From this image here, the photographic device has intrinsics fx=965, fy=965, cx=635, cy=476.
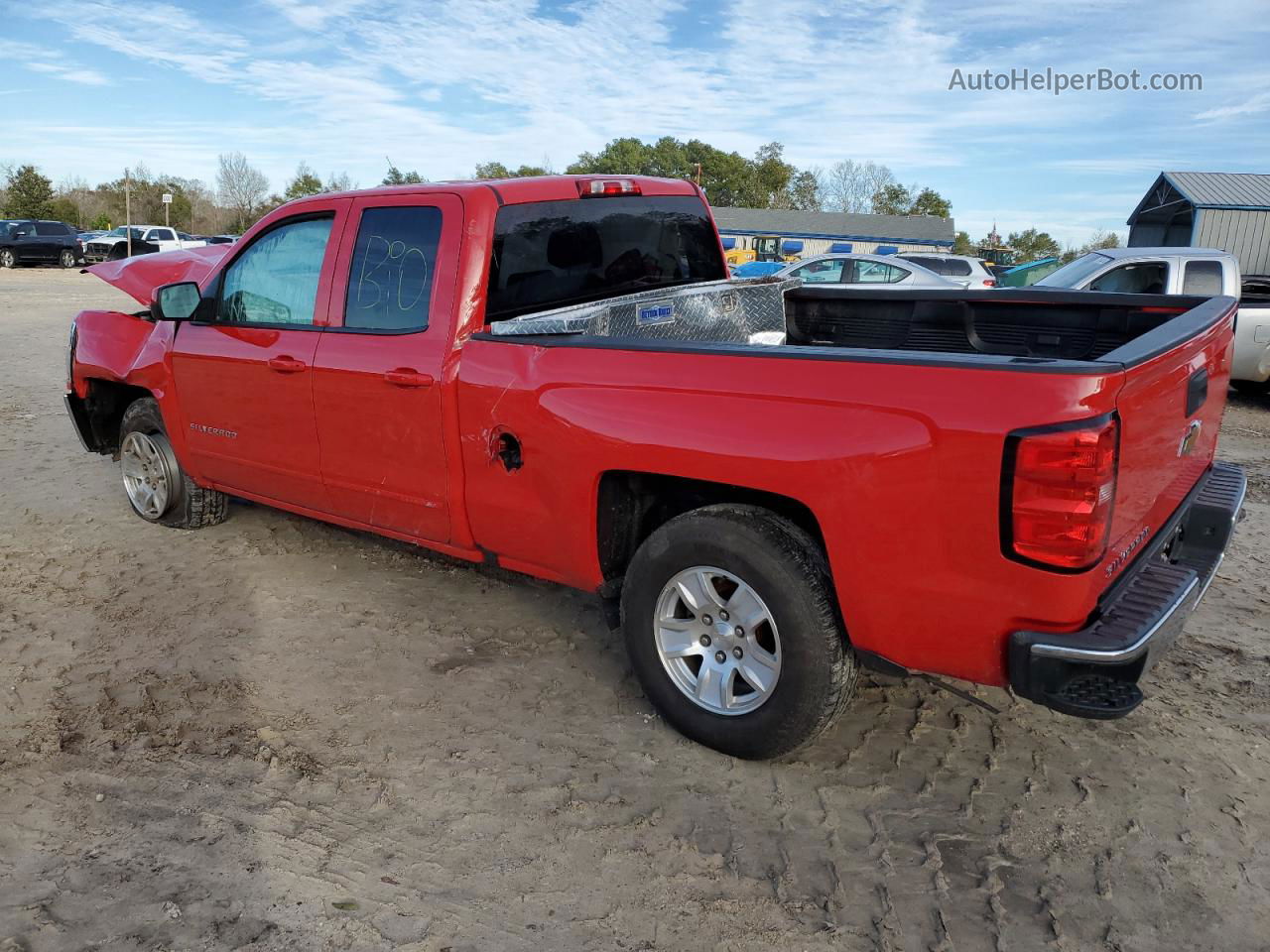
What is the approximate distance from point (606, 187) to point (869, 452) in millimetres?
2137

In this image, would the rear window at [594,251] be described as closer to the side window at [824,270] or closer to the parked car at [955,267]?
the side window at [824,270]

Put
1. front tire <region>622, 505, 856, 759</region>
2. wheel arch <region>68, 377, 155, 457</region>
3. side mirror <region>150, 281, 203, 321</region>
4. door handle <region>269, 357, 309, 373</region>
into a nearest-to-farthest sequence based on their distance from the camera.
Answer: front tire <region>622, 505, 856, 759</region> < door handle <region>269, 357, 309, 373</region> < side mirror <region>150, 281, 203, 321</region> < wheel arch <region>68, 377, 155, 457</region>

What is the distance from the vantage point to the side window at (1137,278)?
395 inches

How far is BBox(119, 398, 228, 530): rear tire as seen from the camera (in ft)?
18.2

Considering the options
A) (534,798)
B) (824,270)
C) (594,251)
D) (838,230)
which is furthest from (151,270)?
(838,230)

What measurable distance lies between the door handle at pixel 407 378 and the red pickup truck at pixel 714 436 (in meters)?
0.02

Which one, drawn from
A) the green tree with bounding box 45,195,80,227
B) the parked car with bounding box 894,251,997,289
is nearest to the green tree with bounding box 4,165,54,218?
the green tree with bounding box 45,195,80,227

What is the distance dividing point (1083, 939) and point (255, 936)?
215cm

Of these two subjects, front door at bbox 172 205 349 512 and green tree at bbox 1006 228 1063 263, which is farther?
green tree at bbox 1006 228 1063 263

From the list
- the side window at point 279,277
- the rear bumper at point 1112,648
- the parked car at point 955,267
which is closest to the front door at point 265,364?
the side window at point 279,277

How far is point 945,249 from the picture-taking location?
5731 centimetres

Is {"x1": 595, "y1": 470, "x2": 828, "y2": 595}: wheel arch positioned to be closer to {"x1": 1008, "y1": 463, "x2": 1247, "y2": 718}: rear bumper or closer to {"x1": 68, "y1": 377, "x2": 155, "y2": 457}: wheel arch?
{"x1": 1008, "y1": 463, "x2": 1247, "y2": 718}: rear bumper

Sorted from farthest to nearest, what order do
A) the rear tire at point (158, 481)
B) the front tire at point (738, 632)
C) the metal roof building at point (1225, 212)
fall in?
the metal roof building at point (1225, 212), the rear tire at point (158, 481), the front tire at point (738, 632)

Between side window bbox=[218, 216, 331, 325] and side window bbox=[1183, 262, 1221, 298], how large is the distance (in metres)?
8.96
